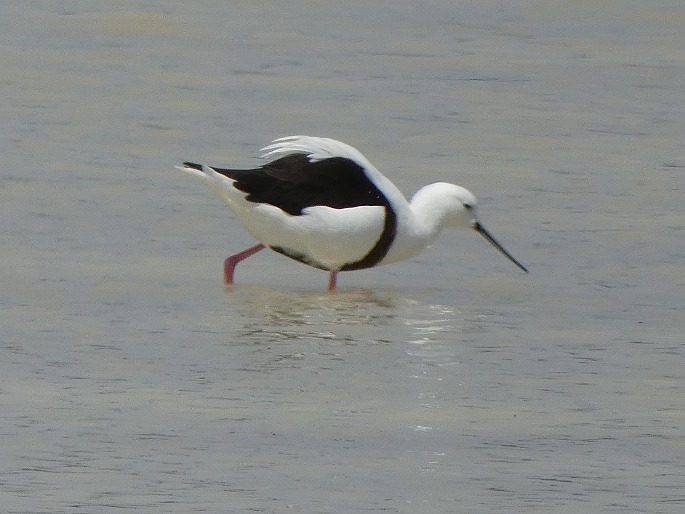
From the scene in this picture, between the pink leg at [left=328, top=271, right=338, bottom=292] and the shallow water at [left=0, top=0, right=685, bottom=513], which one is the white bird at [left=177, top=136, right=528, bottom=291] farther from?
the shallow water at [left=0, top=0, right=685, bottom=513]

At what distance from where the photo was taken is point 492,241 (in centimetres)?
795

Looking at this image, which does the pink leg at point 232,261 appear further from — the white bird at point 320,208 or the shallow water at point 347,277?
the shallow water at point 347,277

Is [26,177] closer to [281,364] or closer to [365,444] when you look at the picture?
[281,364]

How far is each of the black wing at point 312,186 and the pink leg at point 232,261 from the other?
237 millimetres

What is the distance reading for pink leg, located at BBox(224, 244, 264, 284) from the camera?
746cm

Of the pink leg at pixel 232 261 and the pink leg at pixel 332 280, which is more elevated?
the pink leg at pixel 232 261

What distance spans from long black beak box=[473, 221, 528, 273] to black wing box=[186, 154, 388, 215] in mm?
601

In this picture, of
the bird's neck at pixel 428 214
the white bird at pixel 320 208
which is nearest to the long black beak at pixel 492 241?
the white bird at pixel 320 208

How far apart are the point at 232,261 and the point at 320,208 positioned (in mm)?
417

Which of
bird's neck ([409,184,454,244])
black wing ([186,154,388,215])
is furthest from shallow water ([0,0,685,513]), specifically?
black wing ([186,154,388,215])

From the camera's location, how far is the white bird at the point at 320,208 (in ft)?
24.7

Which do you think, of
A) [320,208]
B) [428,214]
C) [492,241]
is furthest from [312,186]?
[492,241]

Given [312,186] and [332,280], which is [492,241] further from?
[312,186]

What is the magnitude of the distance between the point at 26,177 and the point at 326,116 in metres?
2.23
